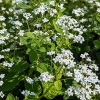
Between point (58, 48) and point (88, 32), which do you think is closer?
point (58, 48)

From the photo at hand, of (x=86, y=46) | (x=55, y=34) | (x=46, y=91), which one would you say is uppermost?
(x=55, y=34)

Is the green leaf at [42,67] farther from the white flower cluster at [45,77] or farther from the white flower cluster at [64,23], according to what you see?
the white flower cluster at [64,23]

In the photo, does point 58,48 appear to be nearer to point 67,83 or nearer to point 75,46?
point 67,83

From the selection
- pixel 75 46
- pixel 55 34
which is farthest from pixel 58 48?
pixel 75 46

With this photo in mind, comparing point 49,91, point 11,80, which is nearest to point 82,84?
point 49,91

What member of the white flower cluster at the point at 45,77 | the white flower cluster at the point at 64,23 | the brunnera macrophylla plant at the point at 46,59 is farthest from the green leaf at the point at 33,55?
the white flower cluster at the point at 64,23

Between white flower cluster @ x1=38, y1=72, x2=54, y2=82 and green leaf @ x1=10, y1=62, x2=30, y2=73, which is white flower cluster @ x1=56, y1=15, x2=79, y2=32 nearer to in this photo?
green leaf @ x1=10, y1=62, x2=30, y2=73

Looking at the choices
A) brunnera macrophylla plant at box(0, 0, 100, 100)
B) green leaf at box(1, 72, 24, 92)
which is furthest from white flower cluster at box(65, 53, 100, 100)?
green leaf at box(1, 72, 24, 92)
